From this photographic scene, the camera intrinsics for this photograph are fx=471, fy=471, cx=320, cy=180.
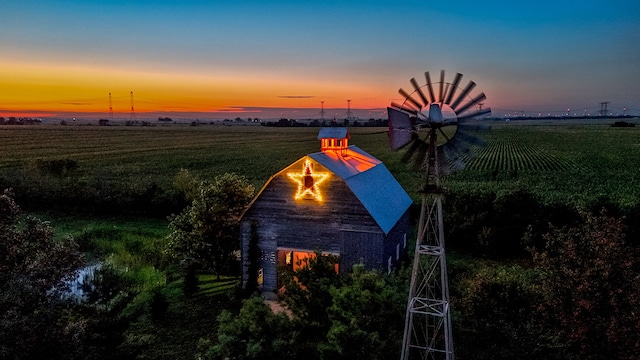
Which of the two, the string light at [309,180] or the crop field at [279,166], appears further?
the crop field at [279,166]

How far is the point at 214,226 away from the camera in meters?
29.5

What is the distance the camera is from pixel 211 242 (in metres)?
29.5

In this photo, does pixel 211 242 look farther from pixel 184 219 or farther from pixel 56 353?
pixel 56 353

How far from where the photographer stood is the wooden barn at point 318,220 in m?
26.7

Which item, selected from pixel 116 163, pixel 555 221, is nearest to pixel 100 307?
pixel 555 221

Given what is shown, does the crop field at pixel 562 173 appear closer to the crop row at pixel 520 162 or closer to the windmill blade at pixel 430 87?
the crop row at pixel 520 162

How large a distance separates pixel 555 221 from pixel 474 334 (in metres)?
19.2

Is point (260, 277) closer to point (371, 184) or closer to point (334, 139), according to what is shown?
point (371, 184)

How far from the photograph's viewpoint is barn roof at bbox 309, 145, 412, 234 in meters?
27.3

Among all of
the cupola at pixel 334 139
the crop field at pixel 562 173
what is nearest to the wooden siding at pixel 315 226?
the cupola at pixel 334 139

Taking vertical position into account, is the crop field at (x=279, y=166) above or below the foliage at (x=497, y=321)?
above

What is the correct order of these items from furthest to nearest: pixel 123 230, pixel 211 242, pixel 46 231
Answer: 1. pixel 123 230
2. pixel 211 242
3. pixel 46 231

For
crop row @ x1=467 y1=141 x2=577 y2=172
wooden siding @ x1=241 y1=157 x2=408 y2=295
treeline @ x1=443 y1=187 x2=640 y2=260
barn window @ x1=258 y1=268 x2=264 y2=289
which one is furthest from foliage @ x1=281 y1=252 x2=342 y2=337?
crop row @ x1=467 y1=141 x2=577 y2=172

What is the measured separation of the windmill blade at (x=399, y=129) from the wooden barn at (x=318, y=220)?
1043 centimetres
